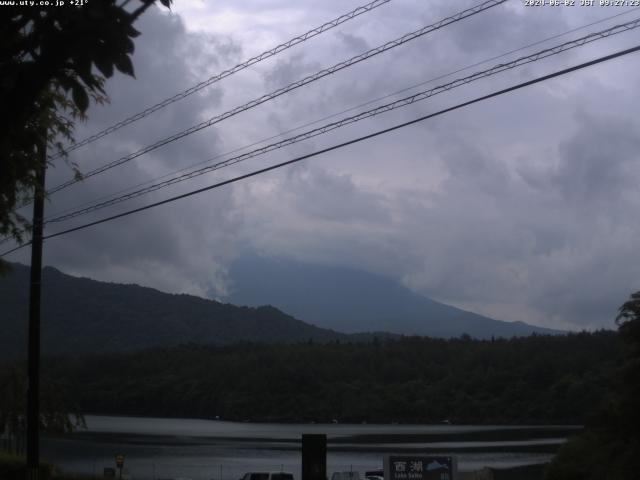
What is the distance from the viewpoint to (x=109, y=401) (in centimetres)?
14788

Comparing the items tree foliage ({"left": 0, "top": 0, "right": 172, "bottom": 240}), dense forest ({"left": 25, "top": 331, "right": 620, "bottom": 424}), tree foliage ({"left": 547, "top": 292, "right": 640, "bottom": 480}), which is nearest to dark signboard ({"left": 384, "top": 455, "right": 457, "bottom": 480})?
tree foliage ({"left": 0, "top": 0, "right": 172, "bottom": 240})

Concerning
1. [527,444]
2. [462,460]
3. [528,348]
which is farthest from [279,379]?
[462,460]

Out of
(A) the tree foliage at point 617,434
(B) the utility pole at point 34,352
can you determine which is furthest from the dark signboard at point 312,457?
(A) the tree foliage at point 617,434

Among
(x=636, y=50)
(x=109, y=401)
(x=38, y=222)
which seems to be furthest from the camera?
(x=109, y=401)

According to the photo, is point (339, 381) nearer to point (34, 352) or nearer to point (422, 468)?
point (34, 352)

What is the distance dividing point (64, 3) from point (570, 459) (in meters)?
38.8

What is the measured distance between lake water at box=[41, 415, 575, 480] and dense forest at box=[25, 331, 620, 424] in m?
6.70

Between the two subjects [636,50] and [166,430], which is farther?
[166,430]

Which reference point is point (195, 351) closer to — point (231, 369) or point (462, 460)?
point (231, 369)

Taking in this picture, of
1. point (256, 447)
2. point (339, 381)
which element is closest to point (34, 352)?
point (256, 447)

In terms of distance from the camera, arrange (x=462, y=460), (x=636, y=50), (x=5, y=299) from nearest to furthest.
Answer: (x=636, y=50), (x=462, y=460), (x=5, y=299)

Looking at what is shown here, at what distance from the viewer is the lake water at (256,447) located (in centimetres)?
6431

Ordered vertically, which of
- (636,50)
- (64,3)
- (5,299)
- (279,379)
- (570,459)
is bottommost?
(570,459)

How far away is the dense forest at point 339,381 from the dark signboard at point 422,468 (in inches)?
3879
